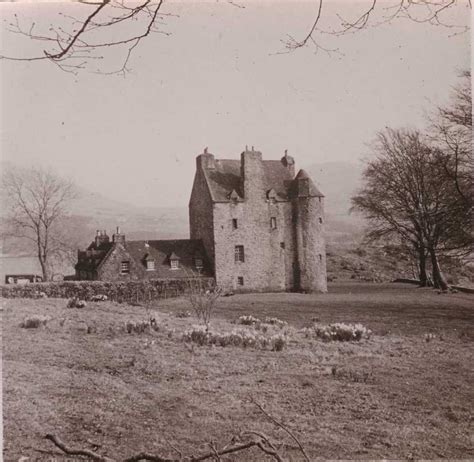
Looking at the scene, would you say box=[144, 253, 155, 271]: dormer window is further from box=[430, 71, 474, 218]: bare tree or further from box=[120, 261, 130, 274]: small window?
box=[430, 71, 474, 218]: bare tree

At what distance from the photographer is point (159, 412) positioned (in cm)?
367

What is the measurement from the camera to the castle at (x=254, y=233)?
16641 millimetres

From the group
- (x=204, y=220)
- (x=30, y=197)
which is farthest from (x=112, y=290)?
(x=204, y=220)

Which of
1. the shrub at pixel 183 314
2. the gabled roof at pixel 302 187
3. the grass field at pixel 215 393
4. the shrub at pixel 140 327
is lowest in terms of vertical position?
the grass field at pixel 215 393

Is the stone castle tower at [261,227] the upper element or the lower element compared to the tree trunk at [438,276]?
upper

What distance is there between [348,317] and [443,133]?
10.5 feet

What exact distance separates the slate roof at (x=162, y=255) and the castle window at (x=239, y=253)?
108 cm

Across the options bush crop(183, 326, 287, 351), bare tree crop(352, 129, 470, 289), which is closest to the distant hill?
bare tree crop(352, 129, 470, 289)

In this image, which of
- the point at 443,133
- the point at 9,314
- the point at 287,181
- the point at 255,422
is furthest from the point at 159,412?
the point at 287,181

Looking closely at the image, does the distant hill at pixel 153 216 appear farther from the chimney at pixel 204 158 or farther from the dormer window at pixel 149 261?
the dormer window at pixel 149 261

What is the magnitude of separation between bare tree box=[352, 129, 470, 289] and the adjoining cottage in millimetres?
5729

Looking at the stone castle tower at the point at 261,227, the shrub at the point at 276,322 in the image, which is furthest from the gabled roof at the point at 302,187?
the shrub at the point at 276,322

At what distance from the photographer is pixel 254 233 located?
17422mm

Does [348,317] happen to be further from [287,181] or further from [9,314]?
[287,181]
